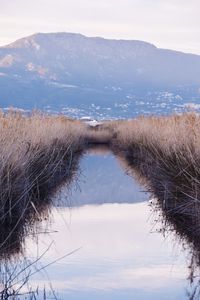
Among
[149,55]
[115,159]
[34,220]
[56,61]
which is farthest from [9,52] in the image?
[34,220]

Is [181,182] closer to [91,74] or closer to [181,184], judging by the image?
[181,184]

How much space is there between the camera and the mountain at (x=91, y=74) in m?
102

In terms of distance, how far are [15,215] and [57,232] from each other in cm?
40

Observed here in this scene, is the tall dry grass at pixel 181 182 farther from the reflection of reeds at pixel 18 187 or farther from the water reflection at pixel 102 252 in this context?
the reflection of reeds at pixel 18 187

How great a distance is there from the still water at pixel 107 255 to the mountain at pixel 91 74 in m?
75.8

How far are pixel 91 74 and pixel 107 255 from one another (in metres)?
148

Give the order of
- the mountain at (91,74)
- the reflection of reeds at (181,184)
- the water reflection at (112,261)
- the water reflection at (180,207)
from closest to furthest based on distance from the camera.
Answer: the water reflection at (112,261), the water reflection at (180,207), the reflection of reeds at (181,184), the mountain at (91,74)

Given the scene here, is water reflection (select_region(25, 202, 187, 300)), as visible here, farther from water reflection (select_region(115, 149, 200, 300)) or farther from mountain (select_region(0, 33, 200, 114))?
mountain (select_region(0, 33, 200, 114))

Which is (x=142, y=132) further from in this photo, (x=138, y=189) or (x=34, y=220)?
(x=34, y=220)

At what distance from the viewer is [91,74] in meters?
153

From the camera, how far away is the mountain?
102438mm

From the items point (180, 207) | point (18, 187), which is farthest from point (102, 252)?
point (180, 207)

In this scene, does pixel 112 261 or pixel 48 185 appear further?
pixel 48 185

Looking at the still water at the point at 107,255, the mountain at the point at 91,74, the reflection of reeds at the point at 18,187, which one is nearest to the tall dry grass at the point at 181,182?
the still water at the point at 107,255
